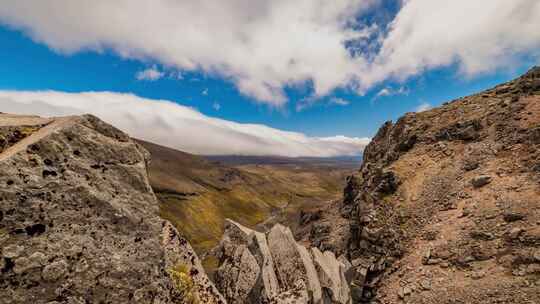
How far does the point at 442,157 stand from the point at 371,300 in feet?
72.9

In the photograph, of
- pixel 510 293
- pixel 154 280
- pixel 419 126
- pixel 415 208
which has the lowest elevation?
pixel 510 293

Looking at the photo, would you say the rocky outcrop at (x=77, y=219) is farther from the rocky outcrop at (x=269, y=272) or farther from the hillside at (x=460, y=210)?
the hillside at (x=460, y=210)

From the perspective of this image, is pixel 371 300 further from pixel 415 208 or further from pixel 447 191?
pixel 447 191

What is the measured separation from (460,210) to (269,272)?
23.8 meters

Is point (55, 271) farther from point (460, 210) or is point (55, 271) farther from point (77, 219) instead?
point (460, 210)

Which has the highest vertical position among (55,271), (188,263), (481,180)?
(481,180)

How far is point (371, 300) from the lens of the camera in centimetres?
2745

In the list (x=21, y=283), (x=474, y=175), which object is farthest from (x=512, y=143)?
(x=21, y=283)

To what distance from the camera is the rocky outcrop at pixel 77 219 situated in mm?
7836

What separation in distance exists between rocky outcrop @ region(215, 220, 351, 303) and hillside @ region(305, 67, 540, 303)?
1025 cm

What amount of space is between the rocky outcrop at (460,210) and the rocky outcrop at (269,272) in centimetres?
1012

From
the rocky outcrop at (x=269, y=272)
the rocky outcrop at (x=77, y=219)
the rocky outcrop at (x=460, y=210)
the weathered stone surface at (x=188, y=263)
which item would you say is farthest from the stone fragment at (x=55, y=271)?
the rocky outcrop at (x=460, y=210)

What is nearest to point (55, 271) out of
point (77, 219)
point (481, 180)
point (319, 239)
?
point (77, 219)

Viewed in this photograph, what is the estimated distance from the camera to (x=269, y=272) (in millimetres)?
17391
